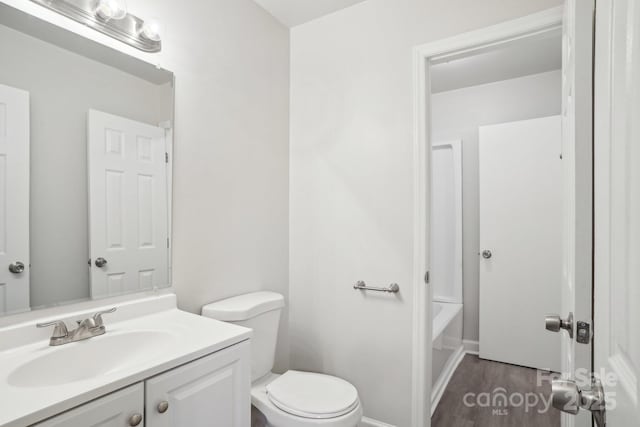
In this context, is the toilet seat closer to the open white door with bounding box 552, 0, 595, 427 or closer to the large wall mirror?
the large wall mirror

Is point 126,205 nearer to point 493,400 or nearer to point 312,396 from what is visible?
point 312,396

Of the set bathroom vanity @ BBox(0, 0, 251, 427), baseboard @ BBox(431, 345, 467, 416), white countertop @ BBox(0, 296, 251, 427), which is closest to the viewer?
white countertop @ BBox(0, 296, 251, 427)

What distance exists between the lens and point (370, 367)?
6.37 ft

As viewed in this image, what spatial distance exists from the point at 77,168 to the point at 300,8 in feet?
4.97

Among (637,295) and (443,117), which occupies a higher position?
(443,117)

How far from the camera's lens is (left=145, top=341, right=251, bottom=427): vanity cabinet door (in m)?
0.97

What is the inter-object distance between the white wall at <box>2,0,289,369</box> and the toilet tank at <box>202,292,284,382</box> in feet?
0.33

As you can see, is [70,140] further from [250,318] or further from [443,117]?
[443,117]

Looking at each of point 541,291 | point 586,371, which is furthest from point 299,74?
point 541,291

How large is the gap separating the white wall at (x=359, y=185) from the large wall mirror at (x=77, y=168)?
896 millimetres

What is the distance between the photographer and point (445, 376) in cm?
262

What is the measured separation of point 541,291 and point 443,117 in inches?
70.9

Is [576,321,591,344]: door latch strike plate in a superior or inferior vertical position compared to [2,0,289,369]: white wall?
inferior

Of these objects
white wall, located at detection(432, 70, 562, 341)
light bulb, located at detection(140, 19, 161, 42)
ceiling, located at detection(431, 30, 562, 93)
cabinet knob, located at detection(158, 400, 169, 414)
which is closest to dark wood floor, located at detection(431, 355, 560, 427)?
white wall, located at detection(432, 70, 562, 341)
